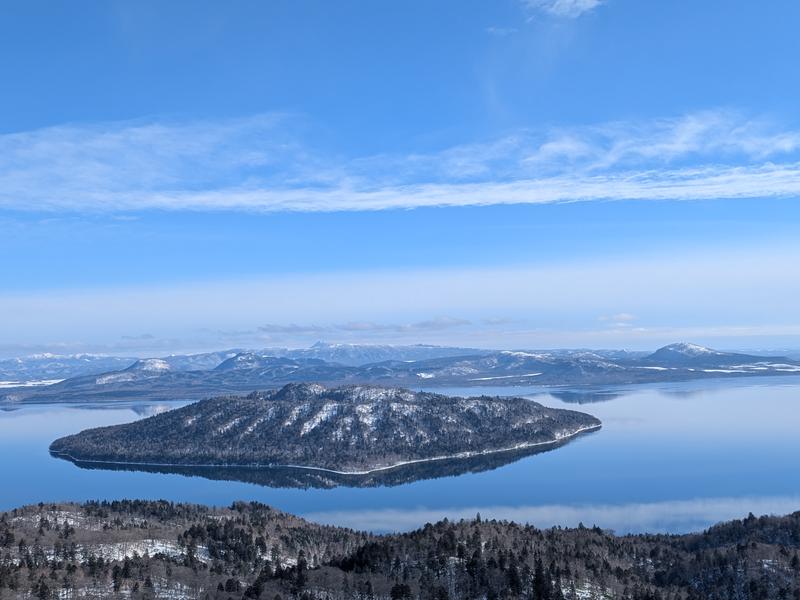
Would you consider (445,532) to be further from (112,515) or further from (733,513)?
(733,513)

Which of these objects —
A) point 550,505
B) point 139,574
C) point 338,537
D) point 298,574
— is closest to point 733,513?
point 550,505

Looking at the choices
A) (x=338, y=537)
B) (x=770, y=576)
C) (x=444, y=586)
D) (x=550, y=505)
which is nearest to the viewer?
(x=444, y=586)

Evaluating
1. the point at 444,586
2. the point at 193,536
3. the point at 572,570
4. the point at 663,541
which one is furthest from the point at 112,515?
the point at 663,541

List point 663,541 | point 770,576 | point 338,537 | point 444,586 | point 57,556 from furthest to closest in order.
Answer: point 338,537, point 663,541, point 57,556, point 770,576, point 444,586

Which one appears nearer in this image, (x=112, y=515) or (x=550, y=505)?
(x=112, y=515)

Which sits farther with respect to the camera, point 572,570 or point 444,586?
point 572,570

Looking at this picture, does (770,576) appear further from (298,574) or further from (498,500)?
(498,500)
